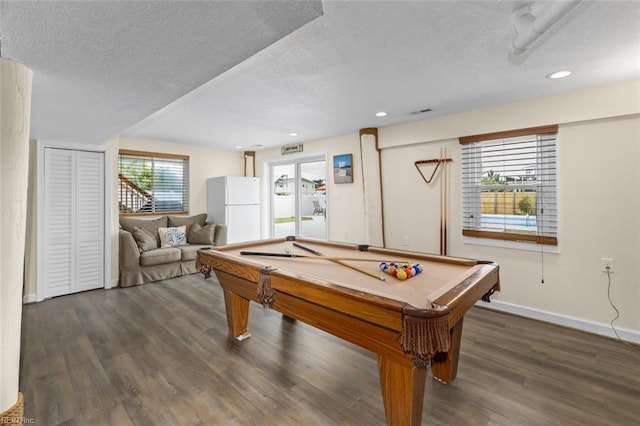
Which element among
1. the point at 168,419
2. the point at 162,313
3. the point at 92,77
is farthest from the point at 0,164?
the point at 162,313

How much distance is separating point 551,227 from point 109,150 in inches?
214

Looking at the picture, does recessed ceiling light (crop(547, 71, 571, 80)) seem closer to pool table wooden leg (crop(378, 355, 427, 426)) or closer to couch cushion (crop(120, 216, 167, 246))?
pool table wooden leg (crop(378, 355, 427, 426))

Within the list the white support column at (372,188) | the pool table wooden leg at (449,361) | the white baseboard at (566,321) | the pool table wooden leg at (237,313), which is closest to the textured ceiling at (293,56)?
the white support column at (372,188)

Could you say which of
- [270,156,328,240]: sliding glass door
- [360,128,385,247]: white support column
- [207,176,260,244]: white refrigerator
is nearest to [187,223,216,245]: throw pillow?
[207,176,260,244]: white refrigerator

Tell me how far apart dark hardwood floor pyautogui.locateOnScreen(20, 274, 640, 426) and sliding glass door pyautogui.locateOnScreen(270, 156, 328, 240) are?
8.65 feet

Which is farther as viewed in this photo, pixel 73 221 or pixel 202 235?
pixel 202 235

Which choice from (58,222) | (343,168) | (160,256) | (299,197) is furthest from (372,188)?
(58,222)

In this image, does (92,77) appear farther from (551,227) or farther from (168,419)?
(551,227)

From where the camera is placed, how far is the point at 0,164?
1032mm

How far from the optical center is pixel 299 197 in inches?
225

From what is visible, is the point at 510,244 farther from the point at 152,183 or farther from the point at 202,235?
the point at 152,183

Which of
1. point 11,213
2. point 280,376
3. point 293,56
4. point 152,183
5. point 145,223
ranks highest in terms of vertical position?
point 293,56

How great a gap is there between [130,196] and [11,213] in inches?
170

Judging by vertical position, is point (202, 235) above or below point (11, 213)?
below
